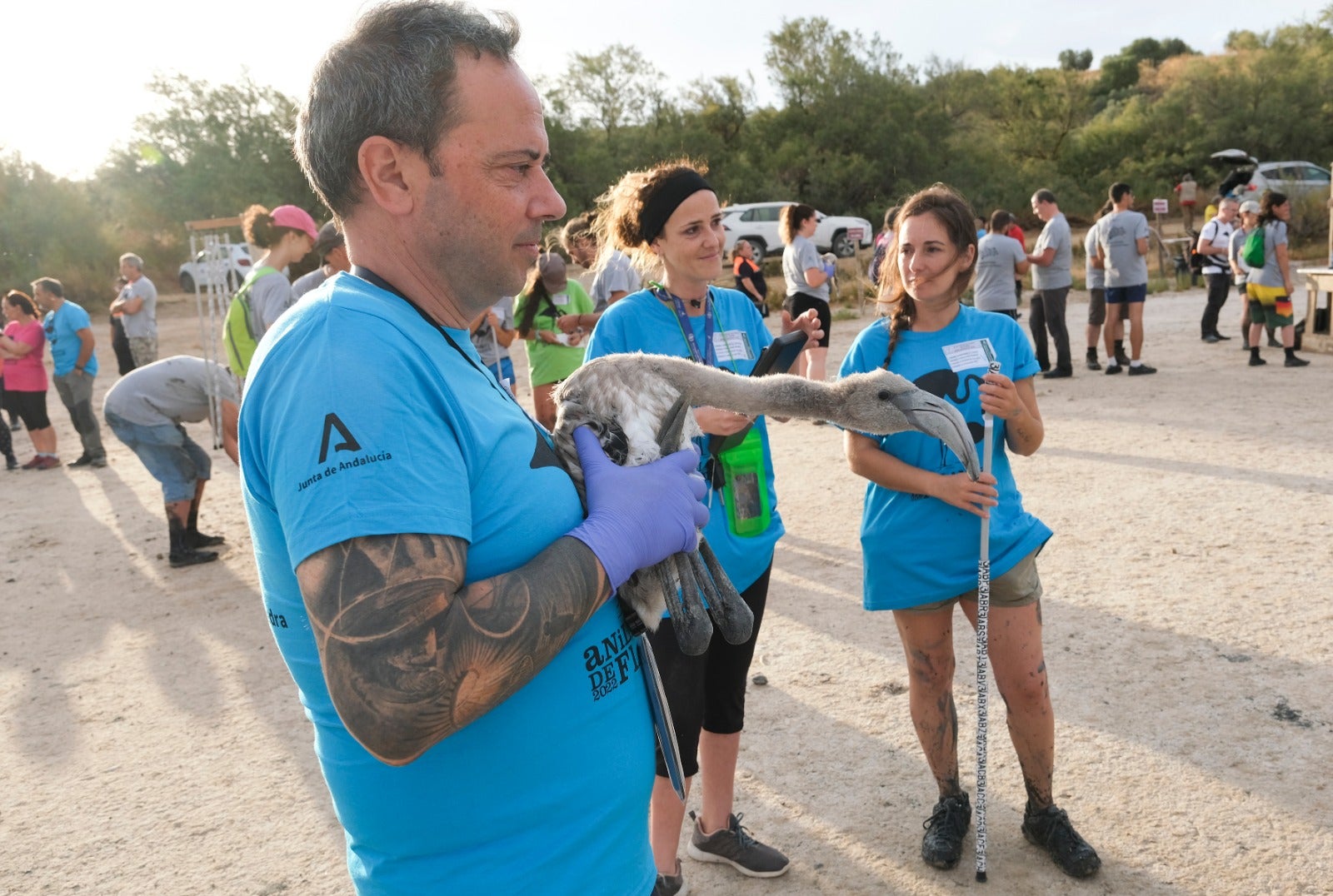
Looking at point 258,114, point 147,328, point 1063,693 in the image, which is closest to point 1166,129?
point 258,114

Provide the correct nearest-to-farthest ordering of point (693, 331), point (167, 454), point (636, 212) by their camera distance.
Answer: point (693, 331)
point (636, 212)
point (167, 454)

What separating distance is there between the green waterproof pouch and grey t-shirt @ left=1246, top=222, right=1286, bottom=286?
37.7 ft

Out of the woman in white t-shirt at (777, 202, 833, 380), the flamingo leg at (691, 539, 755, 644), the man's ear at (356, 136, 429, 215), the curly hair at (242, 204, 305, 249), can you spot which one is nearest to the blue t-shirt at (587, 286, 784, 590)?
the flamingo leg at (691, 539, 755, 644)

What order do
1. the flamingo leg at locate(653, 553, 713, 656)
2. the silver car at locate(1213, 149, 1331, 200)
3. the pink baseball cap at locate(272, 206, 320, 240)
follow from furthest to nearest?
the silver car at locate(1213, 149, 1331, 200) < the pink baseball cap at locate(272, 206, 320, 240) < the flamingo leg at locate(653, 553, 713, 656)

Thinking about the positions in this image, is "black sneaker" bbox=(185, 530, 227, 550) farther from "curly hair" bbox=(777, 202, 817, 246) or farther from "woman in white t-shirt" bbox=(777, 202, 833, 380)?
"curly hair" bbox=(777, 202, 817, 246)

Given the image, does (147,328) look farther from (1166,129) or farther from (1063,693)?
(1166,129)

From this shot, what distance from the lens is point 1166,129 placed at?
4322 cm

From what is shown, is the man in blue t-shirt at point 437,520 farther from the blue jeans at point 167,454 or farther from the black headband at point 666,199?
the blue jeans at point 167,454

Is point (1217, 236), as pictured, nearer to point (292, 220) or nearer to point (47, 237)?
point (292, 220)

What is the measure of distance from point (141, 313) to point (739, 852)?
48.6 feet

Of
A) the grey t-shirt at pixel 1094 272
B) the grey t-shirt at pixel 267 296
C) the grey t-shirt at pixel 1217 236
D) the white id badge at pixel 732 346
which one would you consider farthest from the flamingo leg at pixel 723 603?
the grey t-shirt at pixel 1217 236

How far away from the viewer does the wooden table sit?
12.6 meters

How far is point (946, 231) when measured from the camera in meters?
3.50

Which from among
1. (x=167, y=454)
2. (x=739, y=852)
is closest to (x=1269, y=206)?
(x=739, y=852)
